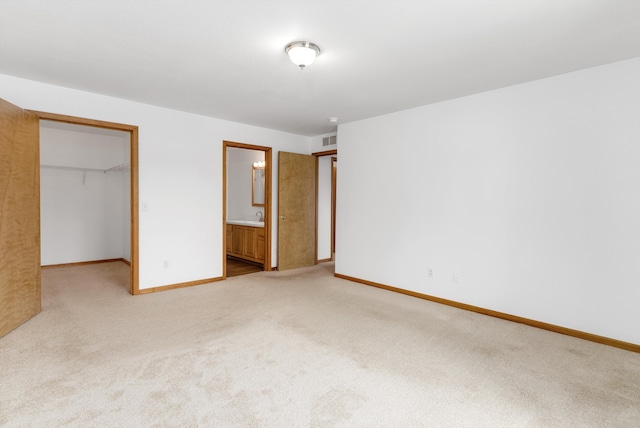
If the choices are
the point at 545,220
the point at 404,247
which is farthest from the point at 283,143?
the point at 545,220

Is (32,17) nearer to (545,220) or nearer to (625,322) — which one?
(545,220)

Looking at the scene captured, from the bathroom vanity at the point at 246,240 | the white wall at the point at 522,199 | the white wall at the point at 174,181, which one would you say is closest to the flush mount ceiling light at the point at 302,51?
the white wall at the point at 522,199

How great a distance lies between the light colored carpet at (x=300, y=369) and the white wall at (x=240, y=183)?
145 inches

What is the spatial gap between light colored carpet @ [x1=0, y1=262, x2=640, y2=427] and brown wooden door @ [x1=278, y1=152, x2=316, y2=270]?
1912 millimetres

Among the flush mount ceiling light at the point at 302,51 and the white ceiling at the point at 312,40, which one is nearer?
the white ceiling at the point at 312,40

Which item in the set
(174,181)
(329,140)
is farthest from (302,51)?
(329,140)

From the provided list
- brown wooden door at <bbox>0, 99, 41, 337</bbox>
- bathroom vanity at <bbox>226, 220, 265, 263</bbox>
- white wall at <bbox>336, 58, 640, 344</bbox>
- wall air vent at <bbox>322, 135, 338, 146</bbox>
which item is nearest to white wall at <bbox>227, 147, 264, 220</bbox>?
bathroom vanity at <bbox>226, 220, 265, 263</bbox>

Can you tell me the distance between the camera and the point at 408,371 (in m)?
2.26

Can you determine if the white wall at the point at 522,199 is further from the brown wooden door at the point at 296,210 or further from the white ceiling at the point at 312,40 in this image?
the brown wooden door at the point at 296,210

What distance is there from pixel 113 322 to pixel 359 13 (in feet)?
11.1

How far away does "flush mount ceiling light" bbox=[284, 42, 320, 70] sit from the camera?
Answer: 2389 mm

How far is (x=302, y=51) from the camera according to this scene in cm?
240

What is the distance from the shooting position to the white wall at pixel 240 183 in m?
7.06

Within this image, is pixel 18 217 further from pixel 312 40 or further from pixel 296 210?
pixel 296 210
